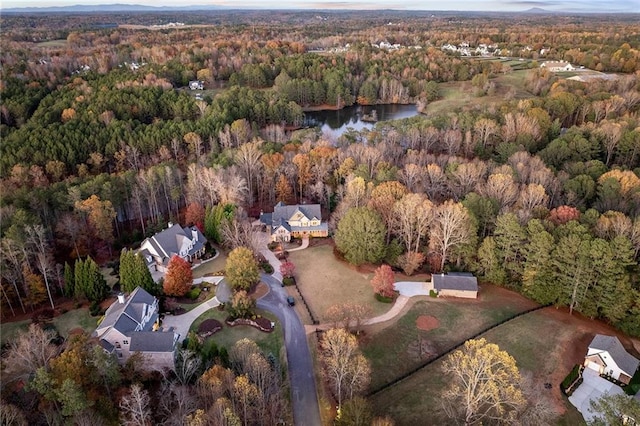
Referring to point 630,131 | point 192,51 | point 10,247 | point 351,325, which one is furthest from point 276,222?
point 192,51

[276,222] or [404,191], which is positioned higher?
[404,191]

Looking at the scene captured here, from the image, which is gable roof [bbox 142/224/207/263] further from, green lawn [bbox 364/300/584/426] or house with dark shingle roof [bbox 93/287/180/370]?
green lawn [bbox 364/300/584/426]

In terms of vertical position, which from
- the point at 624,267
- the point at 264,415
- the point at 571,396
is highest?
the point at 624,267

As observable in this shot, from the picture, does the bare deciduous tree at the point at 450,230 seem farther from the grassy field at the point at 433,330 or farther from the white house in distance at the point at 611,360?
the white house in distance at the point at 611,360

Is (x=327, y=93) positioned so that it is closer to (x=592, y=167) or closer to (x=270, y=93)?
(x=270, y=93)

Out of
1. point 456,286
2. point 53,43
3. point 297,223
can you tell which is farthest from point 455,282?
point 53,43

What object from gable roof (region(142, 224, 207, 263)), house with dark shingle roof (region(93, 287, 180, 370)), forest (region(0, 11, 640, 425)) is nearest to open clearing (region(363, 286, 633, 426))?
forest (region(0, 11, 640, 425))
